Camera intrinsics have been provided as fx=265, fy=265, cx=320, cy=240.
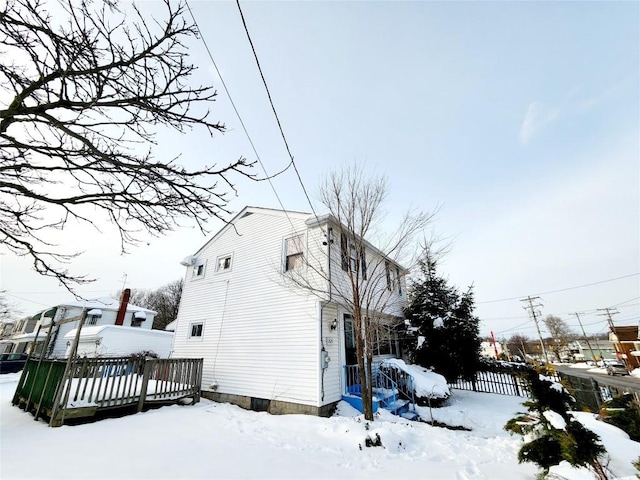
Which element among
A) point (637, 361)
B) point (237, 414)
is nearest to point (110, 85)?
point (237, 414)

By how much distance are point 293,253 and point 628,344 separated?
51.5m

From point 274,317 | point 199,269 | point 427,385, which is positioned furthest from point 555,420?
point 199,269

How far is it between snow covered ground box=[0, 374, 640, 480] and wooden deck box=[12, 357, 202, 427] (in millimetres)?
384

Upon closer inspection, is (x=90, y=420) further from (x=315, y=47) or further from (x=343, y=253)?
(x=315, y=47)

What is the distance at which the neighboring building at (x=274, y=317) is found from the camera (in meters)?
7.79

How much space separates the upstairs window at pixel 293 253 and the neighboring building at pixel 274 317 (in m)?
0.04

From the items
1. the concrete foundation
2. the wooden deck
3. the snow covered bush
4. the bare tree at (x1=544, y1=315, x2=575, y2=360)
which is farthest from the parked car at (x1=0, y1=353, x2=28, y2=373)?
the bare tree at (x1=544, y1=315, x2=575, y2=360)

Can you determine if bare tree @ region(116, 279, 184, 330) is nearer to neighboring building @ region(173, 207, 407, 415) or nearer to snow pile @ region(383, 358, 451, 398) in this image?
neighboring building @ region(173, 207, 407, 415)

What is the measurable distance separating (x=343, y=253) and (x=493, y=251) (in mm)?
9902

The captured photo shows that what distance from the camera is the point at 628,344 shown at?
117ft

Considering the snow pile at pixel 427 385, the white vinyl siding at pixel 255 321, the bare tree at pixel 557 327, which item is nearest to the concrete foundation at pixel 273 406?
the white vinyl siding at pixel 255 321

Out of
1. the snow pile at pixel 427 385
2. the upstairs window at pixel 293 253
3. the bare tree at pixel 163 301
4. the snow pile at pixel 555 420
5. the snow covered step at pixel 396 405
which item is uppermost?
the bare tree at pixel 163 301

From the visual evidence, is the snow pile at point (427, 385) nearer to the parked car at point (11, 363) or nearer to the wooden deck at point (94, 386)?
the wooden deck at point (94, 386)

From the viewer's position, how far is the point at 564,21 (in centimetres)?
599
